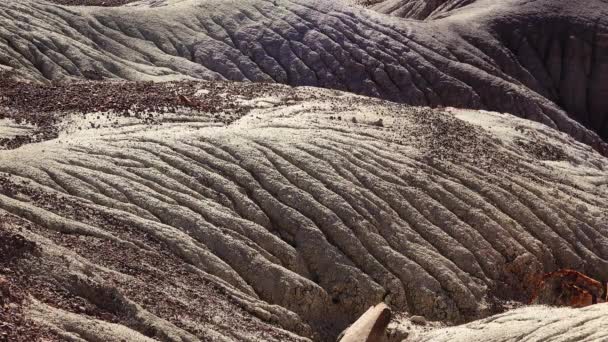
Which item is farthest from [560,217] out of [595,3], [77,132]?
[595,3]

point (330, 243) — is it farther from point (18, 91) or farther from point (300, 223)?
point (18, 91)

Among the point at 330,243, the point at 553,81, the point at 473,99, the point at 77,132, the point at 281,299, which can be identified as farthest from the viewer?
the point at 553,81

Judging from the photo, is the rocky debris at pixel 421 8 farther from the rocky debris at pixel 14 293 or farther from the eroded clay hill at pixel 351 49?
the rocky debris at pixel 14 293

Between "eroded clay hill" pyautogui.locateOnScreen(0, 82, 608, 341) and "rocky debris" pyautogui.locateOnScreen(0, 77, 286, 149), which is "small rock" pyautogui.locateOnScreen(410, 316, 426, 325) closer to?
"eroded clay hill" pyautogui.locateOnScreen(0, 82, 608, 341)

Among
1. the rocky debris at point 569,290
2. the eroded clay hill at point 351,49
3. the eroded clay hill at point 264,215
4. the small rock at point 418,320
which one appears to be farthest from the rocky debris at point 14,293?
the eroded clay hill at point 351,49

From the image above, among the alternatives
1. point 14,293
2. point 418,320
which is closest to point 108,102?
point 418,320

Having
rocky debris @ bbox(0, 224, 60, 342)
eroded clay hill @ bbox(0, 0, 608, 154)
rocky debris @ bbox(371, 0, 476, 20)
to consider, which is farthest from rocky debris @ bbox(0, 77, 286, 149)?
rocky debris @ bbox(371, 0, 476, 20)
